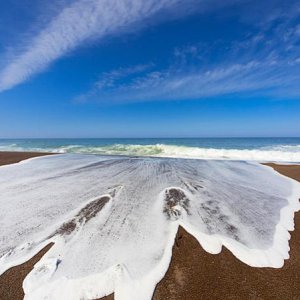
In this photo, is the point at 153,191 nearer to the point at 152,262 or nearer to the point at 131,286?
the point at 152,262

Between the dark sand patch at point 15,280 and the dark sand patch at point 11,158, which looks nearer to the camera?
the dark sand patch at point 15,280

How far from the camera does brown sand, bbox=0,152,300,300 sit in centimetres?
193

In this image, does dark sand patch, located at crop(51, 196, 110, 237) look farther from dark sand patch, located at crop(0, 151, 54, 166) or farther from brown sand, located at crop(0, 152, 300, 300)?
dark sand patch, located at crop(0, 151, 54, 166)

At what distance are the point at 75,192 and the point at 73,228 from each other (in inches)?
67.2

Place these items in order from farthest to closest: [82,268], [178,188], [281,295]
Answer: [178,188], [82,268], [281,295]

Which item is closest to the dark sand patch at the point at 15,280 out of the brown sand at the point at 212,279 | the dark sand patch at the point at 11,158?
the brown sand at the point at 212,279

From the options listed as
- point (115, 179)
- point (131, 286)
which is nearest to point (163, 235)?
point (131, 286)

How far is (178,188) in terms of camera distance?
5.10 meters

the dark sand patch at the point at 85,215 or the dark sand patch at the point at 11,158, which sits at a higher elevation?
the dark sand patch at the point at 11,158

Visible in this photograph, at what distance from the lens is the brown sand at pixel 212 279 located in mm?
1934

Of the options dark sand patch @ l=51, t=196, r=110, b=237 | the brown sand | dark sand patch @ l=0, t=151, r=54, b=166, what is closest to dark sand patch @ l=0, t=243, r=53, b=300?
the brown sand

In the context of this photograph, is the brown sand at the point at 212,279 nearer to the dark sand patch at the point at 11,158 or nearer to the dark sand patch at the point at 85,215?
the dark sand patch at the point at 85,215

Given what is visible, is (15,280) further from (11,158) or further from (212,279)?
(11,158)

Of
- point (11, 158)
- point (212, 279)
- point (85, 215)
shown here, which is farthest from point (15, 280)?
point (11, 158)
